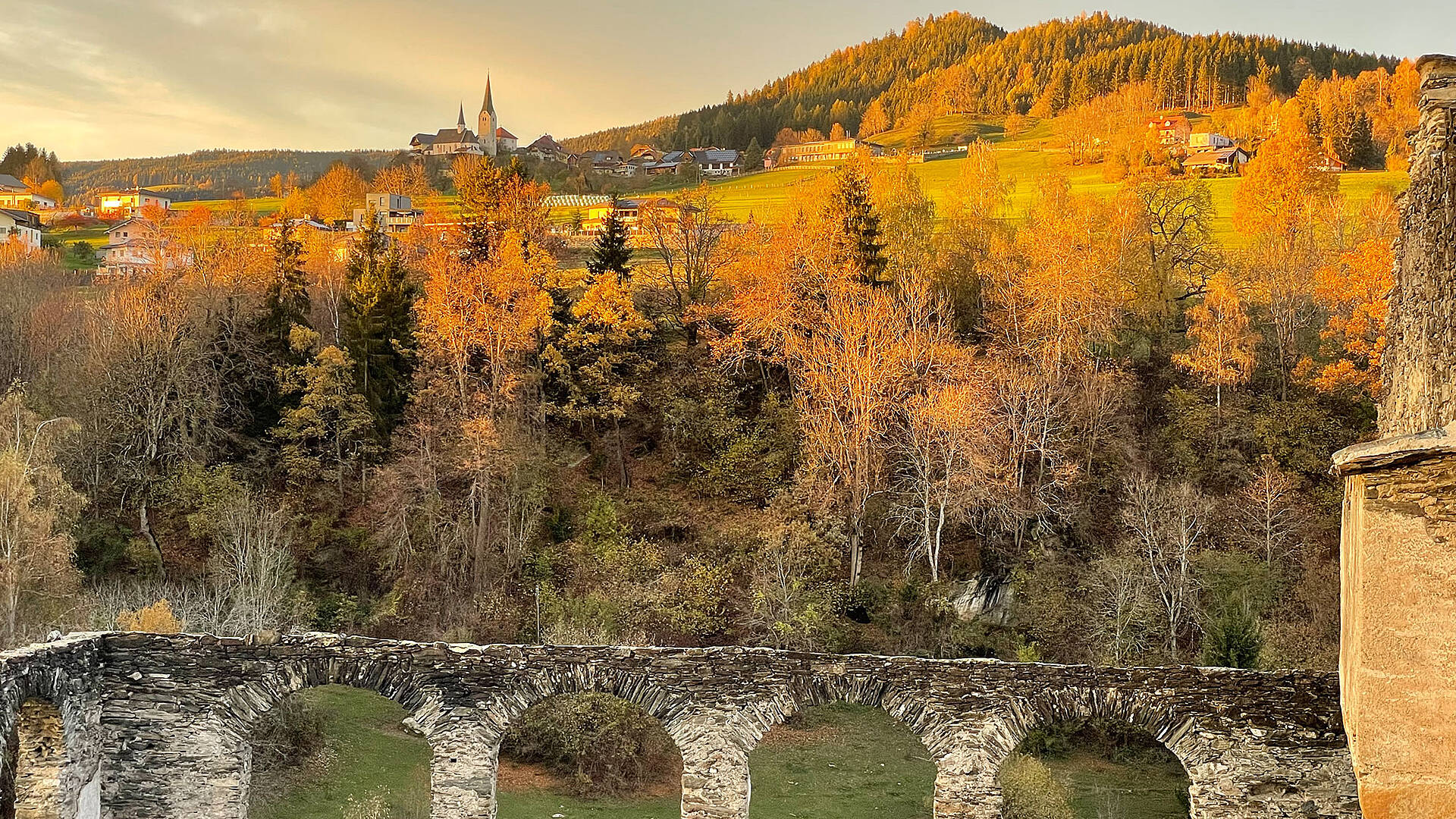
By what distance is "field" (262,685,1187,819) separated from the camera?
1966cm

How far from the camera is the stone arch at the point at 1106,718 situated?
13.8m

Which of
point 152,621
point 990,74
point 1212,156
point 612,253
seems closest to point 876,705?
point 152,621

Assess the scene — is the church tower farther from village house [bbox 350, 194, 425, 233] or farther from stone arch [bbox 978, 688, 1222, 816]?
stone arch [bbox 978, 688, 1222, 816]

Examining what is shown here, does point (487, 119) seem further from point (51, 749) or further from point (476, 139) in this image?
point (51, 749)

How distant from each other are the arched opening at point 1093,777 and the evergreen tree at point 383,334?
20.7m

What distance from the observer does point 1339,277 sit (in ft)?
93.4

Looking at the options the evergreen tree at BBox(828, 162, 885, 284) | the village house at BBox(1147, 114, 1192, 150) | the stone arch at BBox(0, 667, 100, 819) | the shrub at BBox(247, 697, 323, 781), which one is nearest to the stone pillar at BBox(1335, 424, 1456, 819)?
the stone arch at BBox(0, 667, 100, 819)

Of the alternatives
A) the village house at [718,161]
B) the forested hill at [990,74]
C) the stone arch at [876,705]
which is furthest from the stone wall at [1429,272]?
the village house at [718,161]

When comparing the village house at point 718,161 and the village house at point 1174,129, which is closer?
the village house at point 1174,129

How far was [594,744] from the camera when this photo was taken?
72.1 feet

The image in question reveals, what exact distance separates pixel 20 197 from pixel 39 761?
9251cm

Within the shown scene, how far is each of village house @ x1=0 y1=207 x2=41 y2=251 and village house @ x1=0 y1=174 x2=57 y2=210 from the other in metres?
13.9

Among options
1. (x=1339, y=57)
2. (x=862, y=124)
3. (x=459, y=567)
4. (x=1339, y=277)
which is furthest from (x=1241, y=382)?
(x=862, y=124)

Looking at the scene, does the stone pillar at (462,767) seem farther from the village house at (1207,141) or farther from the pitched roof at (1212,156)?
the village house at (1207,141)
